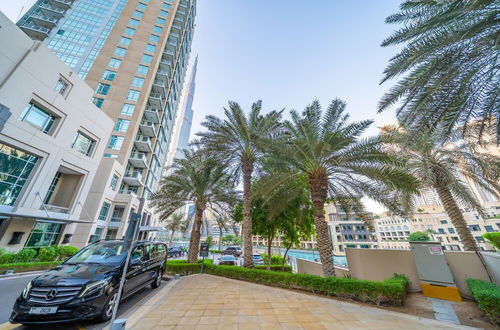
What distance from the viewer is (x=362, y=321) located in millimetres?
4332

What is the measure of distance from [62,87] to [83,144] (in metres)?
4.60

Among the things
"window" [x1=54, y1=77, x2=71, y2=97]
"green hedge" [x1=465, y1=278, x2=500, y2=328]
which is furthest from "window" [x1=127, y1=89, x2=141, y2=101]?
"green hedge" [x1=465, y1=278, x2=500, y2=328]

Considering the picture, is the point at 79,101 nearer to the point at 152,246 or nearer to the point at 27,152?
the point at 27,152

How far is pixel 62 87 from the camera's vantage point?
559 inches

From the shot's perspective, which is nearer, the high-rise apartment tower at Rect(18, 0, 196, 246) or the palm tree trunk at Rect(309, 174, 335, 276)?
the palm tree trunk at Rect(309, 174, 335, 276)

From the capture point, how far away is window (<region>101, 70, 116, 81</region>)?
27498mm

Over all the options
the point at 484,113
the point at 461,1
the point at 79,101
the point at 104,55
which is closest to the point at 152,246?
the point at 461,1

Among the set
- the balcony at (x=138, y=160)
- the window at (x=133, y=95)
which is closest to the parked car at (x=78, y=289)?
the balcony at (x=138, y=160)

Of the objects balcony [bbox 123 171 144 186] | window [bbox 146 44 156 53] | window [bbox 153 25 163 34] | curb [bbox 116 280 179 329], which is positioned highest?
window [bbox 153 25 163 34]

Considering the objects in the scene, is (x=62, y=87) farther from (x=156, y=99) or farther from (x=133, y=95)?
(x=156, y=99)

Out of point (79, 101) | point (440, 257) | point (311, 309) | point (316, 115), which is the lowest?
point (311, 309)

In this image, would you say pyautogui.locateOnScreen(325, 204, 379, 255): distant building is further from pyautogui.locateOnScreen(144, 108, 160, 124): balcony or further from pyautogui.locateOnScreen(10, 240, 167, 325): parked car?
pyautogui.locateOnScreen(10, 240, 167, 325): parked car

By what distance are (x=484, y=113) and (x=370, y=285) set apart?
6.08 metres

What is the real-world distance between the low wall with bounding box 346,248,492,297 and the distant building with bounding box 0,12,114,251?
729 inches
